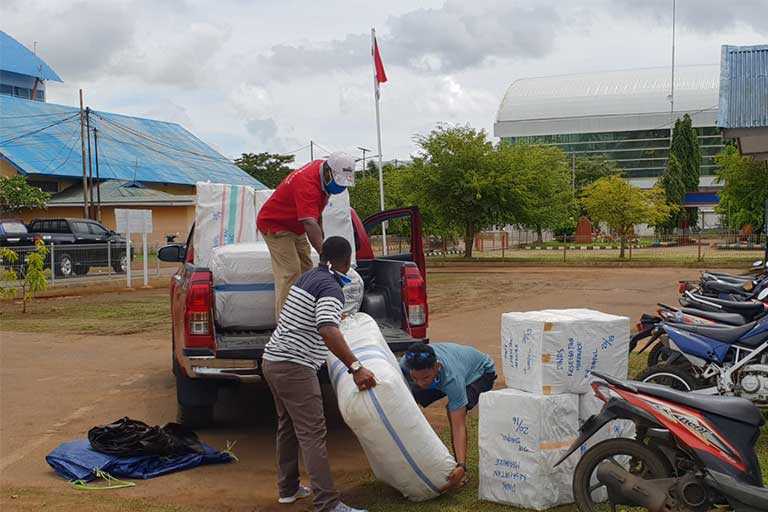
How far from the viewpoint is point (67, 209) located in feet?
150

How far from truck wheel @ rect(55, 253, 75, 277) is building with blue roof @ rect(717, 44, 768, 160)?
15.8 metres

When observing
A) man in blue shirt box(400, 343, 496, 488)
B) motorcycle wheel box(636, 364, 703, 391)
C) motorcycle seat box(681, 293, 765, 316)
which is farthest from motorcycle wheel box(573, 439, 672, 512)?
motorcycle seat box(681, 293, 765, 316)

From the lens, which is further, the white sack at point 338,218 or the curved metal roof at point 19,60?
the curved metal roof at point 19,60

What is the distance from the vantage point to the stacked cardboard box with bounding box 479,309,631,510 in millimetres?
4902

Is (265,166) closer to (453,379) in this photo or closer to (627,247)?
(627,247)

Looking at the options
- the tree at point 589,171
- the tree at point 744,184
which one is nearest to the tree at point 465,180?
the tree at point 744,184

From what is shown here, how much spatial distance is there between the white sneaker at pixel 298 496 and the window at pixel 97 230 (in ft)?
78.2

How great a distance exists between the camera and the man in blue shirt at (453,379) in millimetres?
5039

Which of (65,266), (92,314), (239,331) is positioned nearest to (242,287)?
(239,331)

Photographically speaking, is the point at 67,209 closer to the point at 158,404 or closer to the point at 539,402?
the point at 158,404

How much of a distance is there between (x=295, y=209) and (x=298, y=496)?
7.45ft

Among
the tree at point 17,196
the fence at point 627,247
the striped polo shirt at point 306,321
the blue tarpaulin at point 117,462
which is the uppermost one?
the tree at point 17,196

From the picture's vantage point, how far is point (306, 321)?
16.3 ft

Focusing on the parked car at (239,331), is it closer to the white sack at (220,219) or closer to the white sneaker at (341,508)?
the white sack at (220,219)
